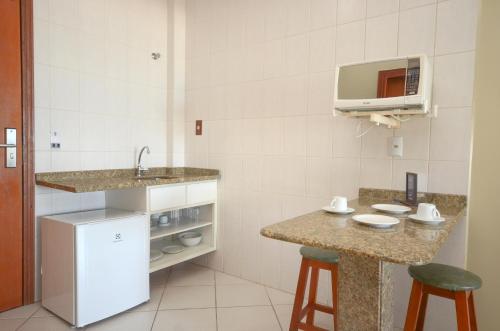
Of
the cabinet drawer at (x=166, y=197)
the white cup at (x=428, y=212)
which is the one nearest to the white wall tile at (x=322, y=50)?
the white cup at (x=428, y=212)

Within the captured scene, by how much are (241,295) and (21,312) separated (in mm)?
1445

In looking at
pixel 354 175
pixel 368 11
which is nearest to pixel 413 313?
pixel 354 175

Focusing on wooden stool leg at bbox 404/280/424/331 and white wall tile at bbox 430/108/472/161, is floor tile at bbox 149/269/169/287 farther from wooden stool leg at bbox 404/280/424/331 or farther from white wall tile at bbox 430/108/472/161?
white wall tile at bbox 430/108/472/161

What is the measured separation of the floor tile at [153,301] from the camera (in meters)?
2.25

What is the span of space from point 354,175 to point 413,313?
3.24 feet

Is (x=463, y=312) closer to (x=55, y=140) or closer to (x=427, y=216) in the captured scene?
(x=427, y=216)

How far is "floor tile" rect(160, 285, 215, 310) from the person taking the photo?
230 cm

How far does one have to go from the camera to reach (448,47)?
6.01 ft

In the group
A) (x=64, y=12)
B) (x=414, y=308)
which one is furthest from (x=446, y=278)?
(x=64, y=12)

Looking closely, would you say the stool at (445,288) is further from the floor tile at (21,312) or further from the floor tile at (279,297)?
the floor tile at (21,312)

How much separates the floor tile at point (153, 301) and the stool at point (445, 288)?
5.30 feet

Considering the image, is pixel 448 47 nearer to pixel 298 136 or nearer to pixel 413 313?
pixel 298 136

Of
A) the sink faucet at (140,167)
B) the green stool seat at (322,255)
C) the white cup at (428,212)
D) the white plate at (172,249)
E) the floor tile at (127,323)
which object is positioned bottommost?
the floor tile at (127,323)

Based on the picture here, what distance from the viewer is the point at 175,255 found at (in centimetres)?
271
